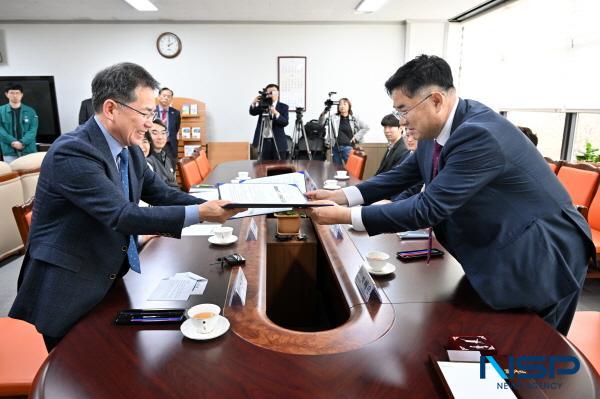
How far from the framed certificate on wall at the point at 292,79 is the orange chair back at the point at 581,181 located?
196 inches

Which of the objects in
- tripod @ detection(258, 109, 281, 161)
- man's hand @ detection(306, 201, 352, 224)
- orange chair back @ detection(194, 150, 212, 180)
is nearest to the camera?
man's hand @ detection(306, 201, 352, 224)

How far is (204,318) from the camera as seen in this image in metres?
1.12

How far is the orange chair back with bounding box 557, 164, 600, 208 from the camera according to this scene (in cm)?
317

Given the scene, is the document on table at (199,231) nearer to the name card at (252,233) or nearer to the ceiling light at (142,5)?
the name card at (252,233)

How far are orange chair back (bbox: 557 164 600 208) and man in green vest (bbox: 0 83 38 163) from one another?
6.81 metres

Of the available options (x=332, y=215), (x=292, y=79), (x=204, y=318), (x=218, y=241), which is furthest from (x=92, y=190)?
(x=292, y=79)

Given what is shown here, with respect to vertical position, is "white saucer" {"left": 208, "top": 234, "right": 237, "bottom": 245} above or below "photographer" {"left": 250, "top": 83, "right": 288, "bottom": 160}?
below

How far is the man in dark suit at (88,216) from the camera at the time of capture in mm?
1238

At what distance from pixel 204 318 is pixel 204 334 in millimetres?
43

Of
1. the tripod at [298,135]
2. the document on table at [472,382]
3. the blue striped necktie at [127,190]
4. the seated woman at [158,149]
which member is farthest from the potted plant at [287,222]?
the tripod at [298,135]

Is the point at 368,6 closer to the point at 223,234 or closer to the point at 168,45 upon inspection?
the point at 168,45

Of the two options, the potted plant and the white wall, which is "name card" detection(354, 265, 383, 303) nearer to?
the potted plant

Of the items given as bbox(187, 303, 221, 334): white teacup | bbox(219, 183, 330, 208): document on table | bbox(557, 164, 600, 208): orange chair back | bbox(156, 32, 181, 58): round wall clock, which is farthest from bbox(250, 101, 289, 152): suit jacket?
bbox(187, 303, 221, 334): white teacup

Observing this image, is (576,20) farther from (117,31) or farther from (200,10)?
(117,31)
